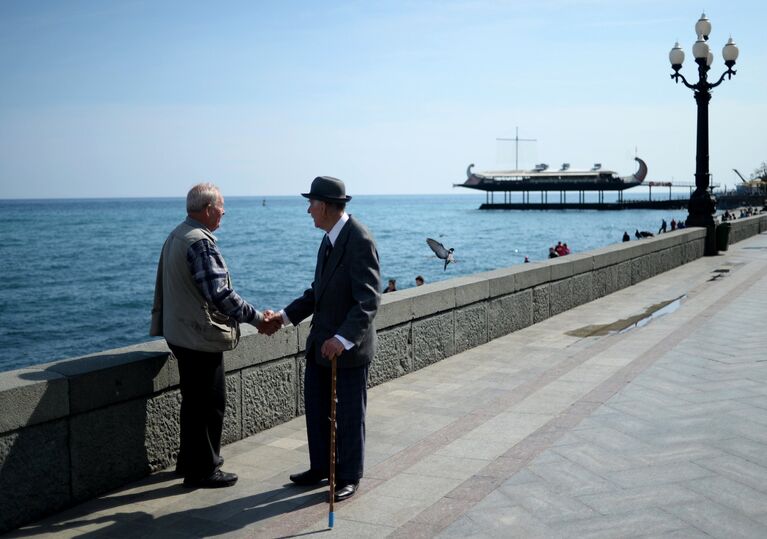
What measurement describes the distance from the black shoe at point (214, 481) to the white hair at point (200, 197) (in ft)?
5.11

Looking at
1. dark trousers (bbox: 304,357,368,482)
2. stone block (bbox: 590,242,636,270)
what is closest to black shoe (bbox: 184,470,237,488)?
dark trousers (bbox: 304,357,368,482)

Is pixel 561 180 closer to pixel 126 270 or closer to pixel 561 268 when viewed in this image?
pixel 126 270

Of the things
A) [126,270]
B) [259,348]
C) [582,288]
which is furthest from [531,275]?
[126,270]

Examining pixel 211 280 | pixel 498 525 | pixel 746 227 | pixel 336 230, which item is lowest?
pixel 498 525

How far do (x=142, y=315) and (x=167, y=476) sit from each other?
30.5 m

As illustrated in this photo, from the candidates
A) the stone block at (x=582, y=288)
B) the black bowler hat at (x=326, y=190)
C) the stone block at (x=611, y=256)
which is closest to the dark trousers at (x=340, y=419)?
the black bowler hat at (x=326, y=190)

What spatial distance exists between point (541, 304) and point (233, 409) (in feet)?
19.8

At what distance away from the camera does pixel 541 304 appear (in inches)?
419

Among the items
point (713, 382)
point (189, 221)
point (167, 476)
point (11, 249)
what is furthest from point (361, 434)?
point (11, 249)

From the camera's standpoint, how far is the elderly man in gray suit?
443 centimetres

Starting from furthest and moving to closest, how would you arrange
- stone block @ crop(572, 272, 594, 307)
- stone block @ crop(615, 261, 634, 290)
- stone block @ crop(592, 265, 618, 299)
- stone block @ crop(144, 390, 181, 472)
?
stone block @ crop(615, 261, 634, 290) → stone block @ crop(592, 265, 618, 299) → stone block @ crop(572, 272, 594, 307) → stone block @ crop(144, 390, 181, 472)

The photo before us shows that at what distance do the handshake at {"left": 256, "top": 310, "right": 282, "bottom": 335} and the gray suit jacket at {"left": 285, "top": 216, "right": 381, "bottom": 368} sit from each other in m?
0.29

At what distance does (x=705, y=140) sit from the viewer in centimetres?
2088

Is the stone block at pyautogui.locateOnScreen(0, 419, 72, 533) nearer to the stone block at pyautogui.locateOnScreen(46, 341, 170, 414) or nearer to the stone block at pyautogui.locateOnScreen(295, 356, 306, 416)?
the stone block at pyautogui.locateOnScreen(46, 341, 170, 414)
